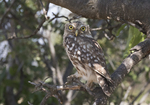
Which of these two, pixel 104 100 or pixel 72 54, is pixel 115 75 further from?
pixel 72 54

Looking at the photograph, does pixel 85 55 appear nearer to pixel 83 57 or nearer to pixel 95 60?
pixel 83 57

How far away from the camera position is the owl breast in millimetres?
2497

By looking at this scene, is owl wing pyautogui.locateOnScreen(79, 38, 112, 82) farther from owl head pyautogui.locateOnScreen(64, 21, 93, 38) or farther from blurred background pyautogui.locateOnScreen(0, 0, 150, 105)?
blurred background pyautogui.locateOnScreen(0, 0, 150, 105)

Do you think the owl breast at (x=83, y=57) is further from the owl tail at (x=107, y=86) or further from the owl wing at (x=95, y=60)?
the owl tail at (x=107, y=86)

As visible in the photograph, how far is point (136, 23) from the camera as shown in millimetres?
1891

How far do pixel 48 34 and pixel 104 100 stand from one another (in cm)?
289

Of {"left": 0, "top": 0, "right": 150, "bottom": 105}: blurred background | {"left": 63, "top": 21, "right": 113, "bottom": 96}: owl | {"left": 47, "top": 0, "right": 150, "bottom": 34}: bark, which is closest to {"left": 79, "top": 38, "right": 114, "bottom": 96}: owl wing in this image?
{"left": 63, "top": 21, "right": 113, "bottom": 96}: owl

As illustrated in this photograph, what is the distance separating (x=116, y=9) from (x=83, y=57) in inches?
35.7

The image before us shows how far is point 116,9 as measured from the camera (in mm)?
1831

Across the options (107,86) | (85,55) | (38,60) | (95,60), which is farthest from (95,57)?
(38,60)

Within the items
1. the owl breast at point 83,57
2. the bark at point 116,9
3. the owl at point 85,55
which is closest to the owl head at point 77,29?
the owl at point 85,55

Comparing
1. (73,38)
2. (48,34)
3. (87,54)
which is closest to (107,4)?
(87,54)

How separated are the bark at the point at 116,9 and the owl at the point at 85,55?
69 cm

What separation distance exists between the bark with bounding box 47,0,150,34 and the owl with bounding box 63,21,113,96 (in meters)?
0.69
